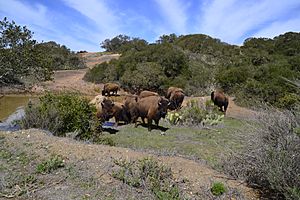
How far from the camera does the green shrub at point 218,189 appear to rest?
5.42m

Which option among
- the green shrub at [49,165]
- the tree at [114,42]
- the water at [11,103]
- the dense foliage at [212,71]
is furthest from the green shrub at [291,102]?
the tree at [114,42]

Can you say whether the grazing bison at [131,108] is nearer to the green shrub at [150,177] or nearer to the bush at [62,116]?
the bush at [62,116]

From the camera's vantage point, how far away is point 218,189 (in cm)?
545

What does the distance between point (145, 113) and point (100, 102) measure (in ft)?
6.88

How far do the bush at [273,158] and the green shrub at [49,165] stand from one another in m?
3.09

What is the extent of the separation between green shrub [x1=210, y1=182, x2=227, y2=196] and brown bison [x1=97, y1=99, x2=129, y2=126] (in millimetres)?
9404

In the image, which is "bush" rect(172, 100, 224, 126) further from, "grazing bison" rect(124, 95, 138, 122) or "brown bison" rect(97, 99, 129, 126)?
"brown bison" rect(97, 99, 129, 126)

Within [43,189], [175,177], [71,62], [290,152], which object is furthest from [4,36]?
[71,62]

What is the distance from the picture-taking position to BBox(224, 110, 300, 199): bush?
193 inches

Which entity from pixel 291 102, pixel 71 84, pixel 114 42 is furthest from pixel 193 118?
pixel 114 42

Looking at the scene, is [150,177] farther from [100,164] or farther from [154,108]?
[154,108]

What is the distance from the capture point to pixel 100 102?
49.3 feet

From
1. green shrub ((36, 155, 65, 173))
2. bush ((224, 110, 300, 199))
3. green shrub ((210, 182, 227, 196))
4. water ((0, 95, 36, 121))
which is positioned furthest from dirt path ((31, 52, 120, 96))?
green shrub ((210, 182, 227, 196))

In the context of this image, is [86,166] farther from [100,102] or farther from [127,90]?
[127,90]
